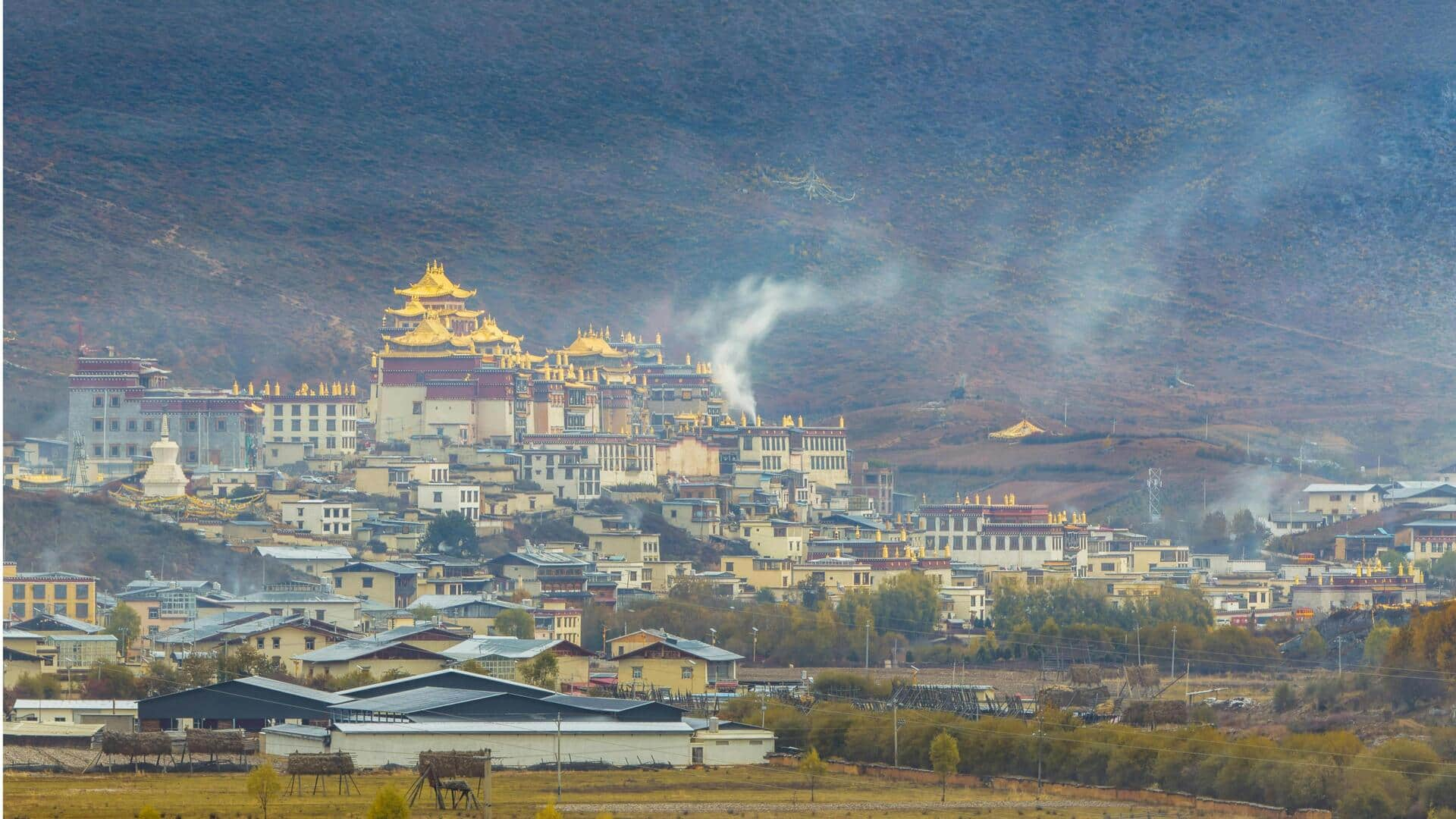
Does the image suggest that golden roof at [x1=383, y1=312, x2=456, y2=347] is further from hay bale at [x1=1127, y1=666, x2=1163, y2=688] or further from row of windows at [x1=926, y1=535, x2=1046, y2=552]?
hay bale at [x1=1127, y1=666, x2=1163, y2=688]

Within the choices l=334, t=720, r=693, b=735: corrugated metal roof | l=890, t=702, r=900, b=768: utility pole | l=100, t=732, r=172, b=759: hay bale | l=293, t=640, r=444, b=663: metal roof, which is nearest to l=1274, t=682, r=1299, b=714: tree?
l=890, t=702, r=900, b=768: utility pole

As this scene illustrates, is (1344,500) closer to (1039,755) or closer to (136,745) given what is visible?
(1039,755)

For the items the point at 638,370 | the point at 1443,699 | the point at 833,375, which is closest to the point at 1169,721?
the point at 1443,699

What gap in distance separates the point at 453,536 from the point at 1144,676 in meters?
35.3

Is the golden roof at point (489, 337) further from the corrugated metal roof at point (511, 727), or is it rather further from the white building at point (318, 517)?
the corrugated metal roof at point (511, 727)

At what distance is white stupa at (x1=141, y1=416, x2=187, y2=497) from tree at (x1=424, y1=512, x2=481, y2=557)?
10229 mm

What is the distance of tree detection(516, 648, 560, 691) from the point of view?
6812cm

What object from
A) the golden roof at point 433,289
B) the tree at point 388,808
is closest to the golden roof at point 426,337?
the golden roof at point 433,289

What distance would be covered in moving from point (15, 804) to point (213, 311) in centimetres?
14154

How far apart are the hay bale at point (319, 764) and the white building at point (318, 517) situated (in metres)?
51.8

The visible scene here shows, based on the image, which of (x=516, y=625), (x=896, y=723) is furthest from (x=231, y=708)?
(x=516, y=625)

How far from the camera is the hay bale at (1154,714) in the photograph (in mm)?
59406

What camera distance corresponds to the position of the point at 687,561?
341 feet

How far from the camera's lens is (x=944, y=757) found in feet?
178
